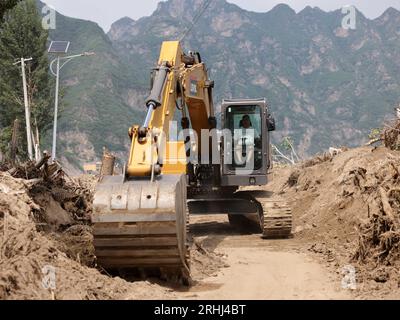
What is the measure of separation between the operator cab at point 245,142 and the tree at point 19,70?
2713cm

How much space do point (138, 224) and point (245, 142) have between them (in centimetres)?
756

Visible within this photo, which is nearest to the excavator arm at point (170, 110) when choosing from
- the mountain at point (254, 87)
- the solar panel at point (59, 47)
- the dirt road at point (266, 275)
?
the dirt road at point (266, 275)

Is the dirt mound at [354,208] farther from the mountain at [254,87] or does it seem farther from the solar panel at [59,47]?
the mountain at [254,87]

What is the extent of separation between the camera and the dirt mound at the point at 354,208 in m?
9.52

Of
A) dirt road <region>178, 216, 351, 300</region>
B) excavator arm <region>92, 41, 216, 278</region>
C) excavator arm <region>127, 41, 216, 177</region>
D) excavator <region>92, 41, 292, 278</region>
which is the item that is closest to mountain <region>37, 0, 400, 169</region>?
excavator <region>92, 41, 292, 278</region>

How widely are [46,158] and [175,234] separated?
17.0 feet

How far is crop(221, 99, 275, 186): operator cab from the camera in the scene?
50.1 ft

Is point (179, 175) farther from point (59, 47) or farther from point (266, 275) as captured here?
point (59, 47)

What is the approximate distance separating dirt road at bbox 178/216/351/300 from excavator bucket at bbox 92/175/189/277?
652 mm

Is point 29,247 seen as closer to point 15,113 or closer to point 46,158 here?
point 46,158

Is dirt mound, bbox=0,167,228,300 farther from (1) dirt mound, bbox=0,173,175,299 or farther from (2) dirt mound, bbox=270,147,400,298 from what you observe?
(2) dirt mound, bbox=270,147,400,298

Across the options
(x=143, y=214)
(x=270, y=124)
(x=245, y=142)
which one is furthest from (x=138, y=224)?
(x=270, y=124)

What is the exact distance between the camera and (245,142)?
1544cm

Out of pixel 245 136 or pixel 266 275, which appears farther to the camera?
pixel 245 136
